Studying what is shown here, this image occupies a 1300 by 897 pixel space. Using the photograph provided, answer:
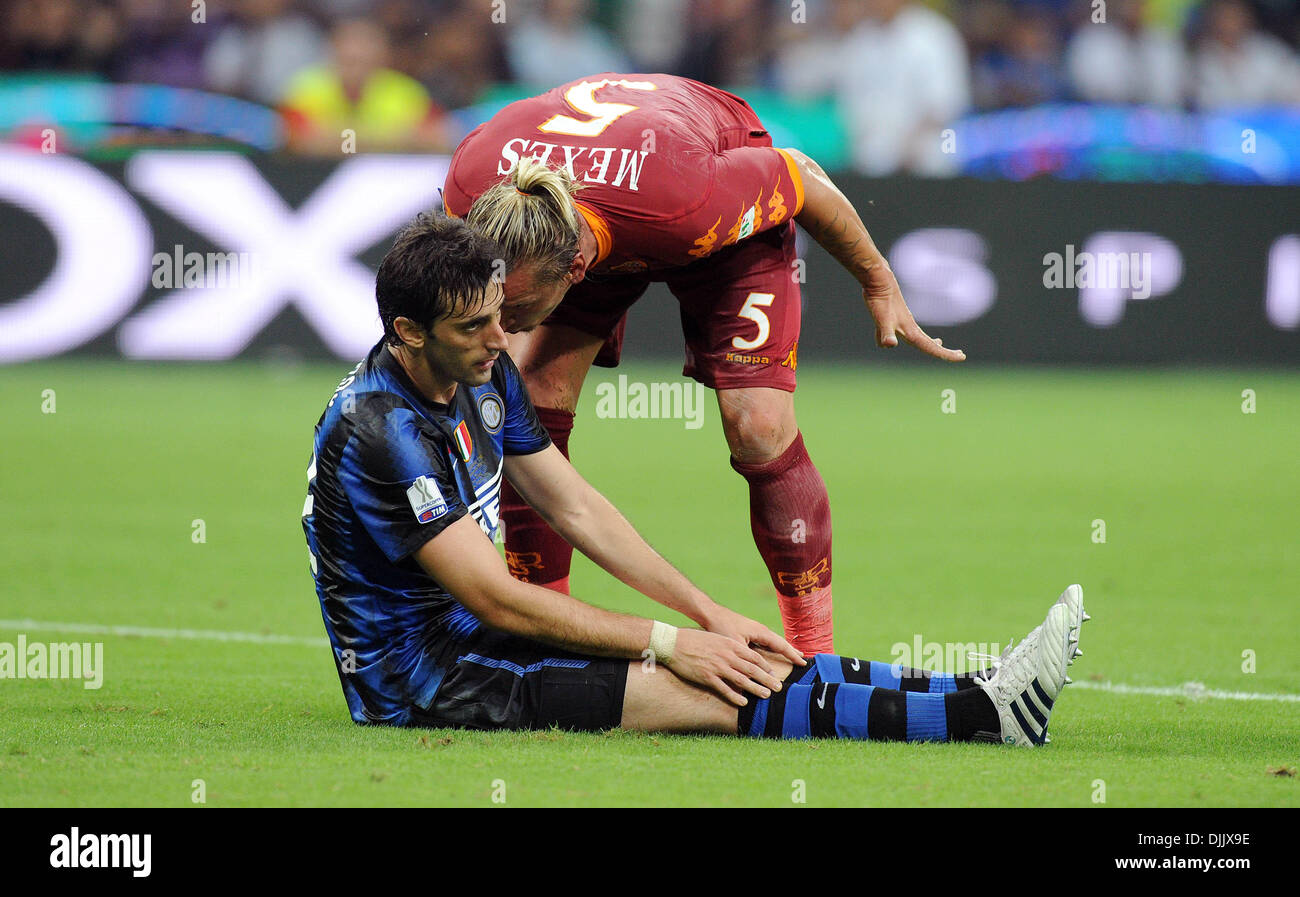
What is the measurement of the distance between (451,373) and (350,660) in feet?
2.72

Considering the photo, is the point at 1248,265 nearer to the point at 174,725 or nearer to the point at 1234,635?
the point at 1234,635

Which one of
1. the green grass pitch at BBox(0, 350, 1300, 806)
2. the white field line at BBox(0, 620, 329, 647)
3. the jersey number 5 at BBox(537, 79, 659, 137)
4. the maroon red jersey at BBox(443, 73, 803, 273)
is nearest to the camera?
the green grass pitch at BBox(0, 350, 1300, 806)

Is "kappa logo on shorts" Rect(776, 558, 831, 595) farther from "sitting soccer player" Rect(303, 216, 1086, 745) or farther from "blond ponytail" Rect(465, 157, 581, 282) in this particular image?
"blond ponytail" Rect(465, 157, 581, 282)

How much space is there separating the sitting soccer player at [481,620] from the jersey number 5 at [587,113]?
3.00 ft

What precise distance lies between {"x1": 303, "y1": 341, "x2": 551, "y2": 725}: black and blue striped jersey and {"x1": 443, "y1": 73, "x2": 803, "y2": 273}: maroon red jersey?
0.60m

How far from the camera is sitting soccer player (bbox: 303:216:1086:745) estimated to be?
4.25m

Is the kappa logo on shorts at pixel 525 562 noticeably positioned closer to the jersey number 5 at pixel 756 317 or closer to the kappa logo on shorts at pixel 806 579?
the kappa logo on shorts at pixel 806 579

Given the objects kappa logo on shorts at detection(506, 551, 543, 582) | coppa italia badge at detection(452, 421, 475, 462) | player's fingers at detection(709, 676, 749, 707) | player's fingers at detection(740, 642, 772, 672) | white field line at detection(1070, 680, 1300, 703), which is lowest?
white field line at detection(1070, 680, 1300, 703)

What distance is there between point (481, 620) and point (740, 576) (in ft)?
11.3

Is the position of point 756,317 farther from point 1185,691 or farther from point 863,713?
point 1185,691

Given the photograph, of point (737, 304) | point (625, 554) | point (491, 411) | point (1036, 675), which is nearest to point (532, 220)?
point (491, 411)

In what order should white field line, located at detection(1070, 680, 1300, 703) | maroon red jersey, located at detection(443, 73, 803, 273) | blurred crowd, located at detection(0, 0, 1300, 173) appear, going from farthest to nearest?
blurred crowd, located at detection(0, 0, 1300, 173)
white field line, located at detection(1070, 680, 1300, 703)
maroon red jersey, located at detection(443, 73, 803, 273)

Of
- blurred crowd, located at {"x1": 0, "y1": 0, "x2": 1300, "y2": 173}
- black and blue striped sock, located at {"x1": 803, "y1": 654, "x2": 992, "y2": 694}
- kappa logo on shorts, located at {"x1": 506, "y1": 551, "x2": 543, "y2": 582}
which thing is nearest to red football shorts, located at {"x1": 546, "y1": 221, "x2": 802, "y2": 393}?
kappa logo on shorts, located at {"x1": 506, "y1": 551, "x2": 543, "y2": 582}
